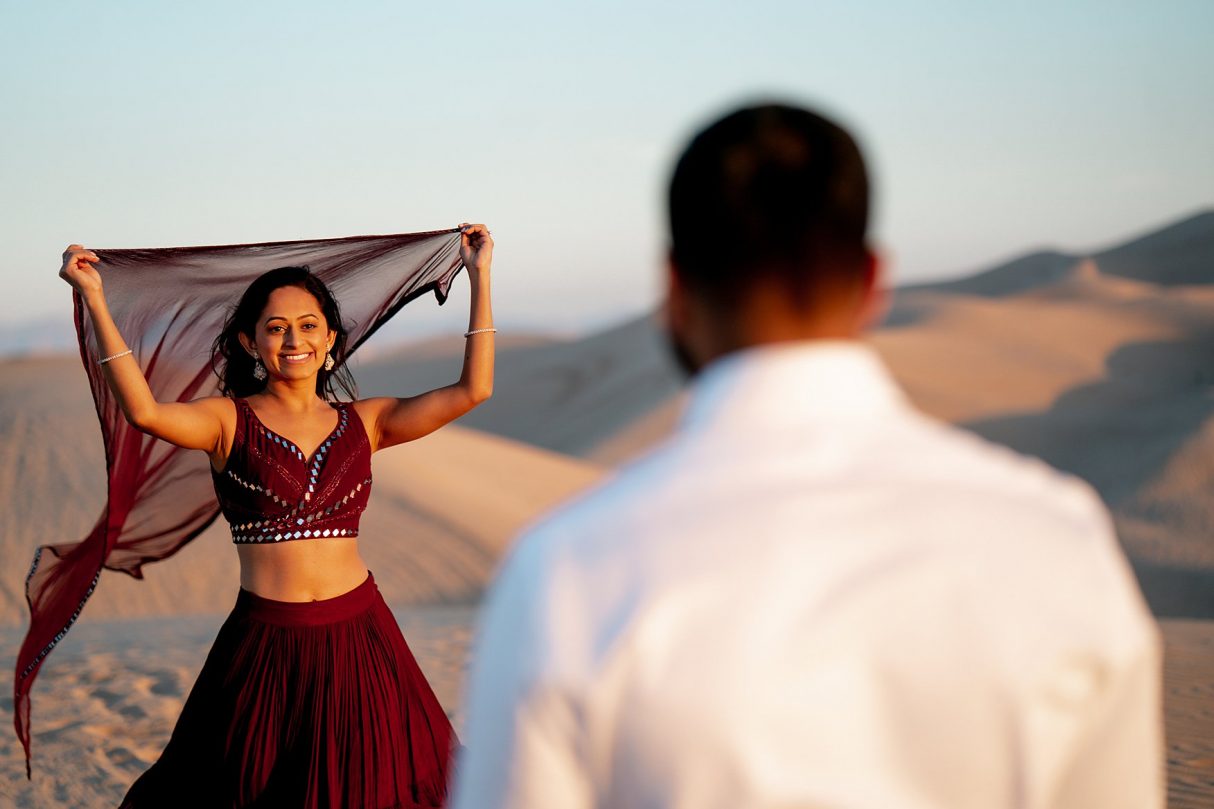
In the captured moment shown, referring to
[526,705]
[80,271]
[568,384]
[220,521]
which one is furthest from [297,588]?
[568,384]

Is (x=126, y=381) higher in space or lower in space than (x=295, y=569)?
higher

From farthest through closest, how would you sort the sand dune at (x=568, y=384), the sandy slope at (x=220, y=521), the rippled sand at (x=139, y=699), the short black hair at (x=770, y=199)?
the sand dune at (x=568, y=384) < the sandy slope at (x=220, y=521) < the rippled sand at (x=139, y=699) < the short black hair at (x=770, y=199)

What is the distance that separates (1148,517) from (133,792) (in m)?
18.9

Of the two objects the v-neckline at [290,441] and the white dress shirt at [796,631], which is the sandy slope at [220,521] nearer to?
the v-neckline at [290,441]

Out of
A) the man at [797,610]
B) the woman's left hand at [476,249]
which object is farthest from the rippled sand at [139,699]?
the man at [797,610]

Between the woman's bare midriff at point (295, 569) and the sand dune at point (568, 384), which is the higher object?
the woman's bare midriff at point (295, 569)

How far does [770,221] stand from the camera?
50.6 inches

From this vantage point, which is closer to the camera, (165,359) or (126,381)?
(126,381)

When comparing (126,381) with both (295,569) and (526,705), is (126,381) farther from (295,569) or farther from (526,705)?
(526,705)

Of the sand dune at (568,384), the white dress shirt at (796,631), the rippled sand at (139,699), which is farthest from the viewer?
the sand dune at (568,384)

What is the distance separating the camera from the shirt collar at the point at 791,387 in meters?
1.25

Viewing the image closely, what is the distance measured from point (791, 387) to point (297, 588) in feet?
10.2

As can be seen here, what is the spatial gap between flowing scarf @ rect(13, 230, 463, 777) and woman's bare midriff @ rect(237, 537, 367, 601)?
0.93 metres

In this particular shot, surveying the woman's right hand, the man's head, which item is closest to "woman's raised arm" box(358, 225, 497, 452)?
the woman's right hand
